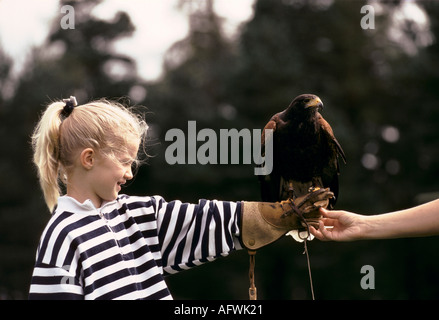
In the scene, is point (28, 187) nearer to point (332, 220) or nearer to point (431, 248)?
point (431, 248)

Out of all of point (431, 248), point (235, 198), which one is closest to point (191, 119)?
point (235, 198)

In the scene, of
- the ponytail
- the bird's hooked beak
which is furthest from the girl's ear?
the bird's hooked beak

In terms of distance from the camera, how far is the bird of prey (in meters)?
3.58

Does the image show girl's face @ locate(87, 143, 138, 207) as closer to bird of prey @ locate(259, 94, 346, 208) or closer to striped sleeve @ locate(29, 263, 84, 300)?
striped sleeve @ locate(29, 263, 84, 300)

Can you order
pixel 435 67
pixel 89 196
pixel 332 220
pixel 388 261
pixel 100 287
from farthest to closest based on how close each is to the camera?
pixel 388 261, pixel 435 67, pixel 332 220, pixel 89 196, pixel 100 287

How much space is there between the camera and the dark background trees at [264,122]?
1614cm

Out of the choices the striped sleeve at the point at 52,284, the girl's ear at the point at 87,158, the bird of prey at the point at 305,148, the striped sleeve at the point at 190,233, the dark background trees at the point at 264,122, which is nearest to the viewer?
the striped sleeve at the point at 52,284

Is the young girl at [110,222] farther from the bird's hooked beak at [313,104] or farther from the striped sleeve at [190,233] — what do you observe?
the bird's hooked beak at [313,104]

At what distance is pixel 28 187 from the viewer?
16.5 meters

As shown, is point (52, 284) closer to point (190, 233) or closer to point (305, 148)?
point (190, 233)

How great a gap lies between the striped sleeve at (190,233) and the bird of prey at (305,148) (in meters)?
1.13

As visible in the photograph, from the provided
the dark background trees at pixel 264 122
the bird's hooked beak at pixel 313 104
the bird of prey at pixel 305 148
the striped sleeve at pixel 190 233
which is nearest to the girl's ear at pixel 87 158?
the striped sleeve at pixel 190 233

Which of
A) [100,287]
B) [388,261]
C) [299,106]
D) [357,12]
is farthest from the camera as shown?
[357,12]

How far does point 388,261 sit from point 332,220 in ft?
50.7
